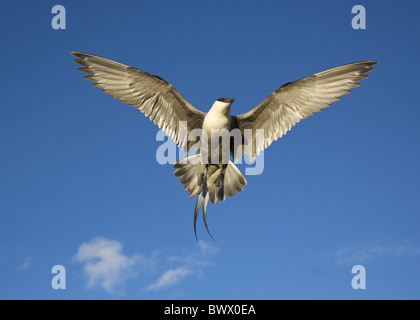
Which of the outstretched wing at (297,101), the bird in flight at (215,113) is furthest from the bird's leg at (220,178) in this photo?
the outstretched wing at (297,101)

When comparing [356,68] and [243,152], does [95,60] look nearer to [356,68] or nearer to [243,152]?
[243,152]

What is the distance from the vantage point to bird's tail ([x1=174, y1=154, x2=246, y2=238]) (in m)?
7.55

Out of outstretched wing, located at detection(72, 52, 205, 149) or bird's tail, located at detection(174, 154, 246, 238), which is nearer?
outstretched wing, located at detection(72, 52, 205, 149)

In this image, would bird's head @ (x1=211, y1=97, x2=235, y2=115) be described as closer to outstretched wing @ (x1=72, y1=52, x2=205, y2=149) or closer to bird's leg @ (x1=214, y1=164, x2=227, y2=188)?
outstretched wing @ (x1=72, y1=52, x2=205, y2=149)

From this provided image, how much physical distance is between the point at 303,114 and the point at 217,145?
5.75 ft

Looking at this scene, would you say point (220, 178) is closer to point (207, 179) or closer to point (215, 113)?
point (207, 179)

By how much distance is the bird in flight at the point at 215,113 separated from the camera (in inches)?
284

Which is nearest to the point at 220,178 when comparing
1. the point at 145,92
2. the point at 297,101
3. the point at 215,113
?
the point at 215,113

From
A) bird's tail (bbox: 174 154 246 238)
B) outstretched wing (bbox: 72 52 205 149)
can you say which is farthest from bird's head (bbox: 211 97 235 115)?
bird's tail (bbox: 174 154 246 238)

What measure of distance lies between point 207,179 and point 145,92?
2059 millimetres

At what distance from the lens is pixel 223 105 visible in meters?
7.00

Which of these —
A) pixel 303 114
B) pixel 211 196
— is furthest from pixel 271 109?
pixel 211 196
